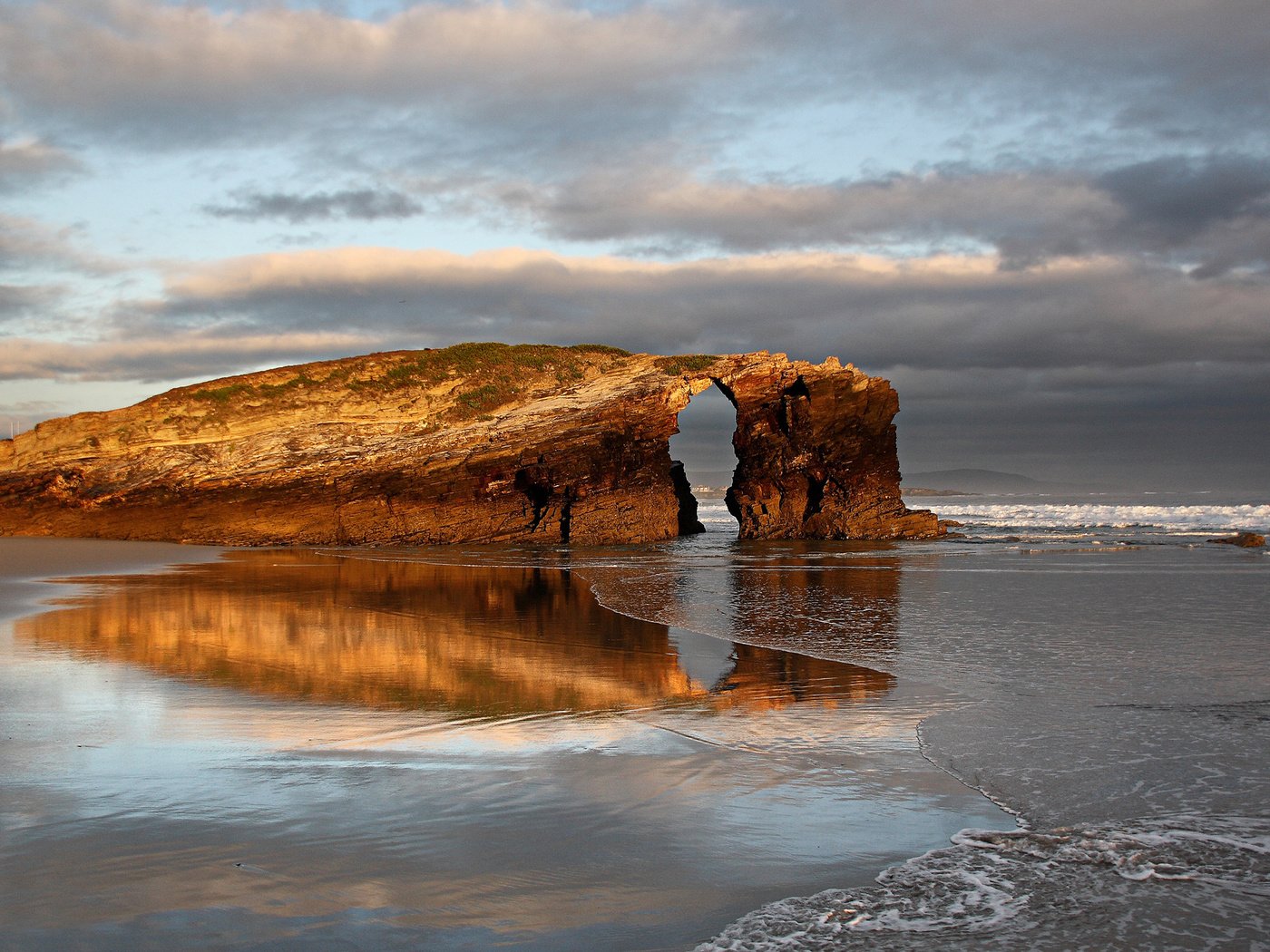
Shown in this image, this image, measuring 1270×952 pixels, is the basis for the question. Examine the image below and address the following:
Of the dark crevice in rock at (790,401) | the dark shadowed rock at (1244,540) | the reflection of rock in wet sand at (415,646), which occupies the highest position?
the dark crevice in rock at (790,401)

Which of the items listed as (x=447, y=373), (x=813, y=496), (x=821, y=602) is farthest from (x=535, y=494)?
(x=821, y=602)

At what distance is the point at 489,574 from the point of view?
1769cm

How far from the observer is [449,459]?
27250 mm

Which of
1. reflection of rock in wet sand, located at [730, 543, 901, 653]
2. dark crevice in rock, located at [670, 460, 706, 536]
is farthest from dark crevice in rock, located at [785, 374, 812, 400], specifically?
reflection of rock in wet sand, located at [730, 543, 901, 653]

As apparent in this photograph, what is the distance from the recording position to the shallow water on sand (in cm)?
320

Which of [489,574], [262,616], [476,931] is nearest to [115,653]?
[262,616]

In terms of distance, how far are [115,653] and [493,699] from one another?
12.6 feet

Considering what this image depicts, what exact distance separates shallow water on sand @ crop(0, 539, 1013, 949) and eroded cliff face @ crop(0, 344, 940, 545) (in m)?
17.8

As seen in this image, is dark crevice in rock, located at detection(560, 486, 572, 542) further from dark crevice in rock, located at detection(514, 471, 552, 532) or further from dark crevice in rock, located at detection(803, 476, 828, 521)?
dark crevice in rock, located at detection(803, 476, 828, 521)

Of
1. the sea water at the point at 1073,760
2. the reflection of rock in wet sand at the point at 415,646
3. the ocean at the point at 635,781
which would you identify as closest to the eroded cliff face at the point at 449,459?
the reflection of rock in wet sand at the point at 415,646

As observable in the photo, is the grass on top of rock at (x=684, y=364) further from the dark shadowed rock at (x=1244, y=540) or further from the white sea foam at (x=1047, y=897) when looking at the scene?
the white sea foam at (x=1047, y=897)

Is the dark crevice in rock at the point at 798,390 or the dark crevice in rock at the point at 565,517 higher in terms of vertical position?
the dark crevice in rock at the point at 798,390

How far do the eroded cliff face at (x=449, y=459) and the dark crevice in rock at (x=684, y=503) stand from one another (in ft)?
11.5

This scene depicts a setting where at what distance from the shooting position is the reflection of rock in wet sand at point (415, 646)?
701 centimetres
